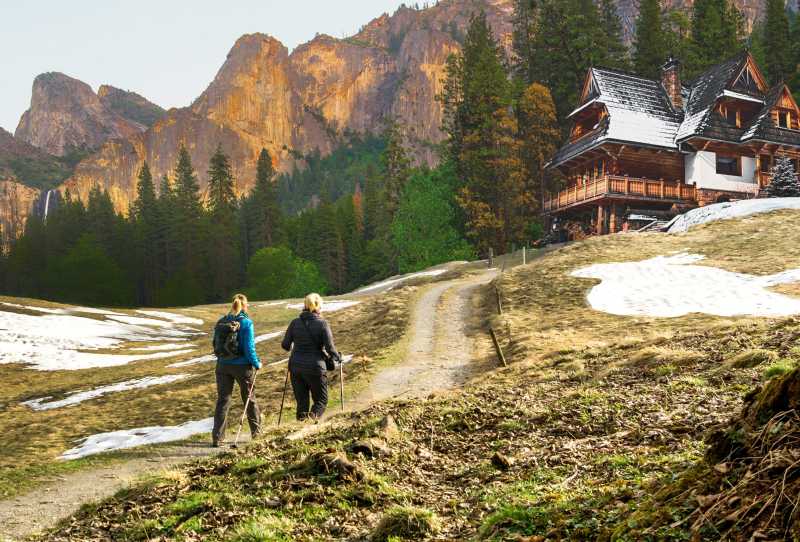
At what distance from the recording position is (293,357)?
10516mm

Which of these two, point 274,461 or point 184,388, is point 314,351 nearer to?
point 274,461

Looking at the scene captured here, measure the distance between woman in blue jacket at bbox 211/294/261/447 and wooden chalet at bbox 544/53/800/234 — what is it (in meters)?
35.3

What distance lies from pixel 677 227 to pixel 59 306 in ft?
134

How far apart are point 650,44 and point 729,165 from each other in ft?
74.0

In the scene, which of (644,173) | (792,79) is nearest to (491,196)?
(644,173)

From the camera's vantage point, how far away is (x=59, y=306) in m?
39.9

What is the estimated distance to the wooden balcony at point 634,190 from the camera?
4103cm

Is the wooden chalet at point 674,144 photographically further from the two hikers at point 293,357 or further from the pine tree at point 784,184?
the two hikers at point 293,357

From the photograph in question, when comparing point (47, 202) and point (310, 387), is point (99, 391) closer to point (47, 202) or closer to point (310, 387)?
point (310, 387)

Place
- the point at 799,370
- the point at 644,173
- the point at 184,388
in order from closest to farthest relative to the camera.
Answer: the point at 799,370
the point at 184,388
the point at 644,173

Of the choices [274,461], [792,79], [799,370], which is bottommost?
[274,461]

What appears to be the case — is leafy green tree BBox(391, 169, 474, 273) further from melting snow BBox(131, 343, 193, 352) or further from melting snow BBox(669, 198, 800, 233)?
melting snow BBox(131, 343, 193, 352)

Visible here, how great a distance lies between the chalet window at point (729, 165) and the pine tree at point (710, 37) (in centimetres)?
2300

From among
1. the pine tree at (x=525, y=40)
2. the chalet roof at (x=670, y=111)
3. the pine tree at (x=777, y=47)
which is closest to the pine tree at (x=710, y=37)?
the pine tree at (x=777, y=47)
